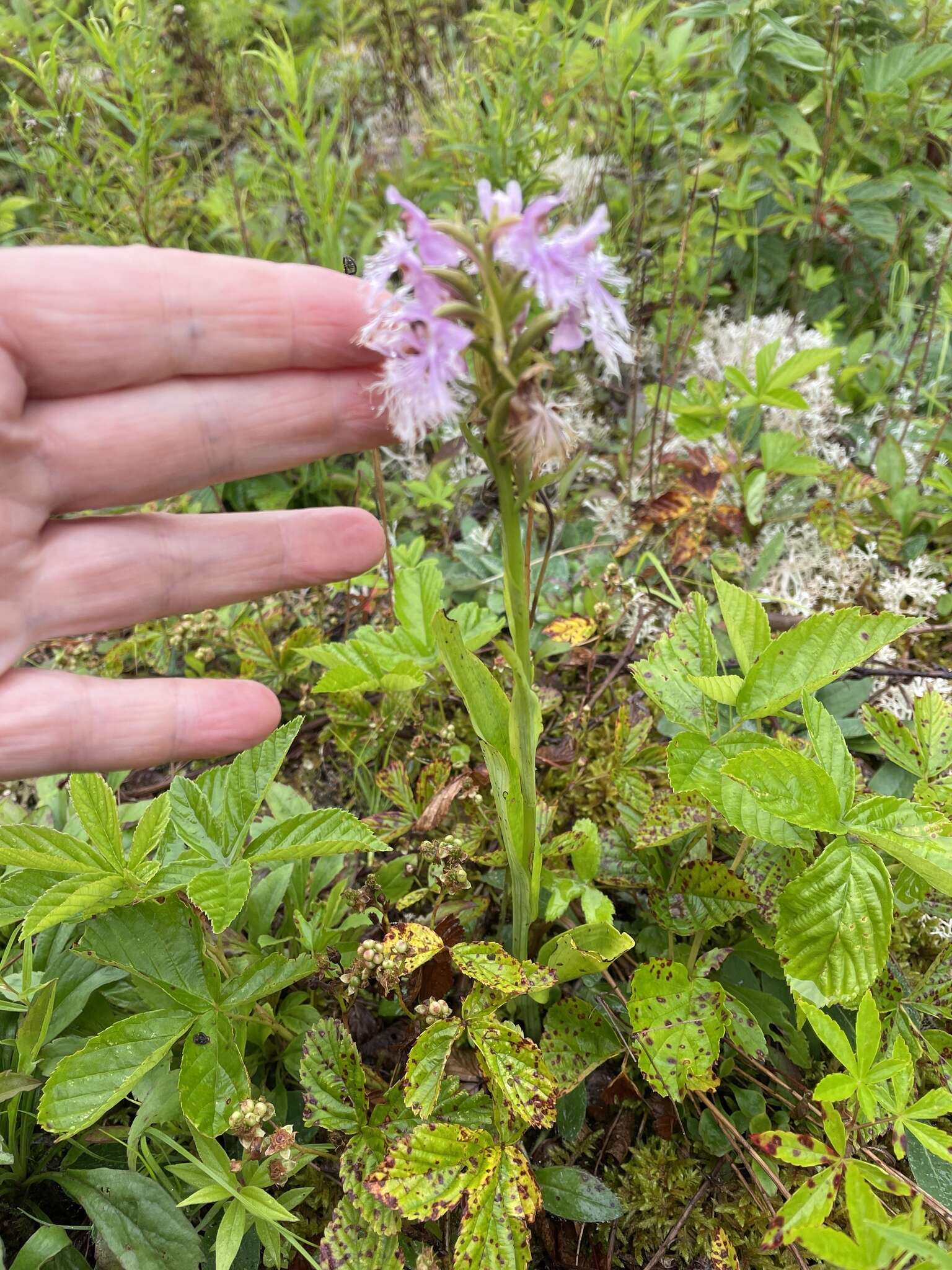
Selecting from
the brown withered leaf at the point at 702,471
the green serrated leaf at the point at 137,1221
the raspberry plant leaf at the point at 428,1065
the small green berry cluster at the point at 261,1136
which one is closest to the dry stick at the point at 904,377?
the brown withered leaf at the point at 702,471

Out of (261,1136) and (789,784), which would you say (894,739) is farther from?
(261,1136)

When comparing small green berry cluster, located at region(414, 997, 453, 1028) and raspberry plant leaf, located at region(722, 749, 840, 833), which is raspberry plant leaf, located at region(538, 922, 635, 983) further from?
raspberry plant leaf, located at region(722, 749, 840, 833)

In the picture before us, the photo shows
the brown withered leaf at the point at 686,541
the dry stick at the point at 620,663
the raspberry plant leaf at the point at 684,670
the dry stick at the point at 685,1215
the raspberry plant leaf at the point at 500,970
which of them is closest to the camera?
the raspberry plant leaf at the point at 500,970

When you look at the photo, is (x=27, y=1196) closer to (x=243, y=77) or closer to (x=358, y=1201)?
(x=358, y=1201)

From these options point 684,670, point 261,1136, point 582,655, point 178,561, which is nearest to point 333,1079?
point 261,1136

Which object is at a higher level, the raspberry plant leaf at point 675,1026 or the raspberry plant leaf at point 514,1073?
the raspberry plant leaf at point 514,1073

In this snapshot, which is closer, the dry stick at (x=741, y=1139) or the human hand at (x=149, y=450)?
the dry stick at (x=741, y=1139)

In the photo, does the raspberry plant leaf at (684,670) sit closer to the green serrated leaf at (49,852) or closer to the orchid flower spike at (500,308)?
the orchid flower spike at (500,308)
